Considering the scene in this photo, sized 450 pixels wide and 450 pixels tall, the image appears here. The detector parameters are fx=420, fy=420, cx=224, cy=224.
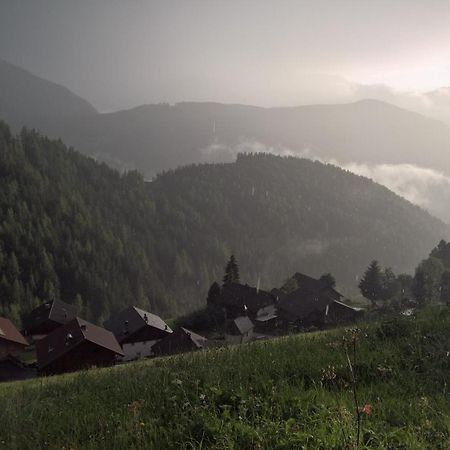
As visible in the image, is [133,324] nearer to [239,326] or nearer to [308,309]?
[239,326]

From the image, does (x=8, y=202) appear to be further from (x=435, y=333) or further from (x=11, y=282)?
(x=435, y=333)

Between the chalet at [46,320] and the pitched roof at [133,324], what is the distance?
50.8 ft

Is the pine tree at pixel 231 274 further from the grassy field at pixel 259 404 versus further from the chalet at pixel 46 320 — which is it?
the grassy field at pixel 259 404

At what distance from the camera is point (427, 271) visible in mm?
84688

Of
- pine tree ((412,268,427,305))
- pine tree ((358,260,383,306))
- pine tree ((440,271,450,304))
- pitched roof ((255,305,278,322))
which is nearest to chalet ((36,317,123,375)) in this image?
pitched roof ((255,305,278,322))

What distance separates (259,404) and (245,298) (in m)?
77.7

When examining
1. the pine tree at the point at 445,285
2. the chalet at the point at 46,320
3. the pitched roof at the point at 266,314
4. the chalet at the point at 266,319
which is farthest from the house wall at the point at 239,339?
the pine tree at the point at 445,285

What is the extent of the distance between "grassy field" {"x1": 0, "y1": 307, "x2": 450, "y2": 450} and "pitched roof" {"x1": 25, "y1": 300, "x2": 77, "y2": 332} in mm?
76491

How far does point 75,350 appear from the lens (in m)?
43.6

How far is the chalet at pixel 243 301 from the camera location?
3189 inches

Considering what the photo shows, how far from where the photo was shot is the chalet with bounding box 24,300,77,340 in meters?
77.3

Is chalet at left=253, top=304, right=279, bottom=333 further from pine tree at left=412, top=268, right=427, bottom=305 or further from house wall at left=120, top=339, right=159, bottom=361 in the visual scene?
pine tree at left=412, top=268, right=427, bottom=305

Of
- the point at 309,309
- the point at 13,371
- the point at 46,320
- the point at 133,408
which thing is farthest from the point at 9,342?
the point at 133,408

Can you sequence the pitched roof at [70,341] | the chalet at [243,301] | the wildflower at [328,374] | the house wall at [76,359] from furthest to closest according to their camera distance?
the chalet at [243,301] → the pitched roof at [70,341] → the house wall at [76,359] → the wildflower at [328,374]
